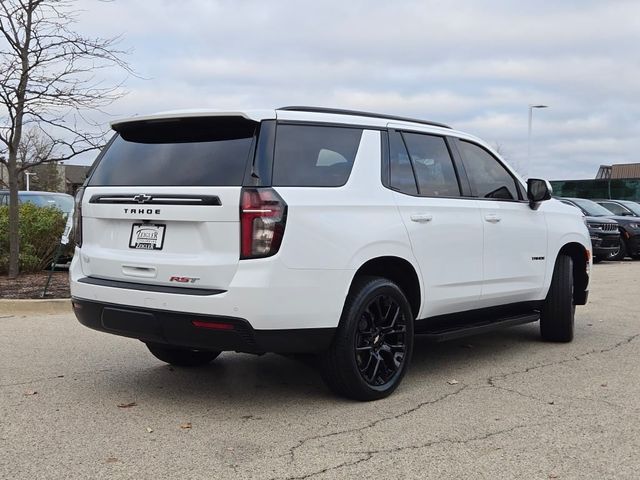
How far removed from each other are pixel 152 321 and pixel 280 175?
1.17 m

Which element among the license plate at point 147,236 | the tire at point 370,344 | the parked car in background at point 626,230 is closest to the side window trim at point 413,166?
the tire at point 370,344

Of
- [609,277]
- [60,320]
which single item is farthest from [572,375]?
[609,277]

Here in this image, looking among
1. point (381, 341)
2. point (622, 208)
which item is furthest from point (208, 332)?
point (622, 208)

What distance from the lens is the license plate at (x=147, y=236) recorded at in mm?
4438

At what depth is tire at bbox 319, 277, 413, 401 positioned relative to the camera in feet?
14.9

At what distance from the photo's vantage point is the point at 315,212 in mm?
4316

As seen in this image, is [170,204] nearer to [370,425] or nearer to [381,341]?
[381,341]

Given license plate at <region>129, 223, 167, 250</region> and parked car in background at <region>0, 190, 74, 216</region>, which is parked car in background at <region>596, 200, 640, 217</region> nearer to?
parked car in background at <region>0, 190, 74, 216</region>

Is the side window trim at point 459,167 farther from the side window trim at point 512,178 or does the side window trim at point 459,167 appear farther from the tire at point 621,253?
the tire at point 621,253

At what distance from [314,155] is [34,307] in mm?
5281

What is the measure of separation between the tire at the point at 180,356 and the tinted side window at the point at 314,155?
6.45 feet

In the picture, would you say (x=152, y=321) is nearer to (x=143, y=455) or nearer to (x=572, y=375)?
(x=143, y=455)

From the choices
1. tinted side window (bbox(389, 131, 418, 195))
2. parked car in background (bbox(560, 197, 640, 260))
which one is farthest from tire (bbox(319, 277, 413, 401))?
parked car in background (bbox(560, 197, 640, 260))

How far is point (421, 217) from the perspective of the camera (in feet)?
16.7
